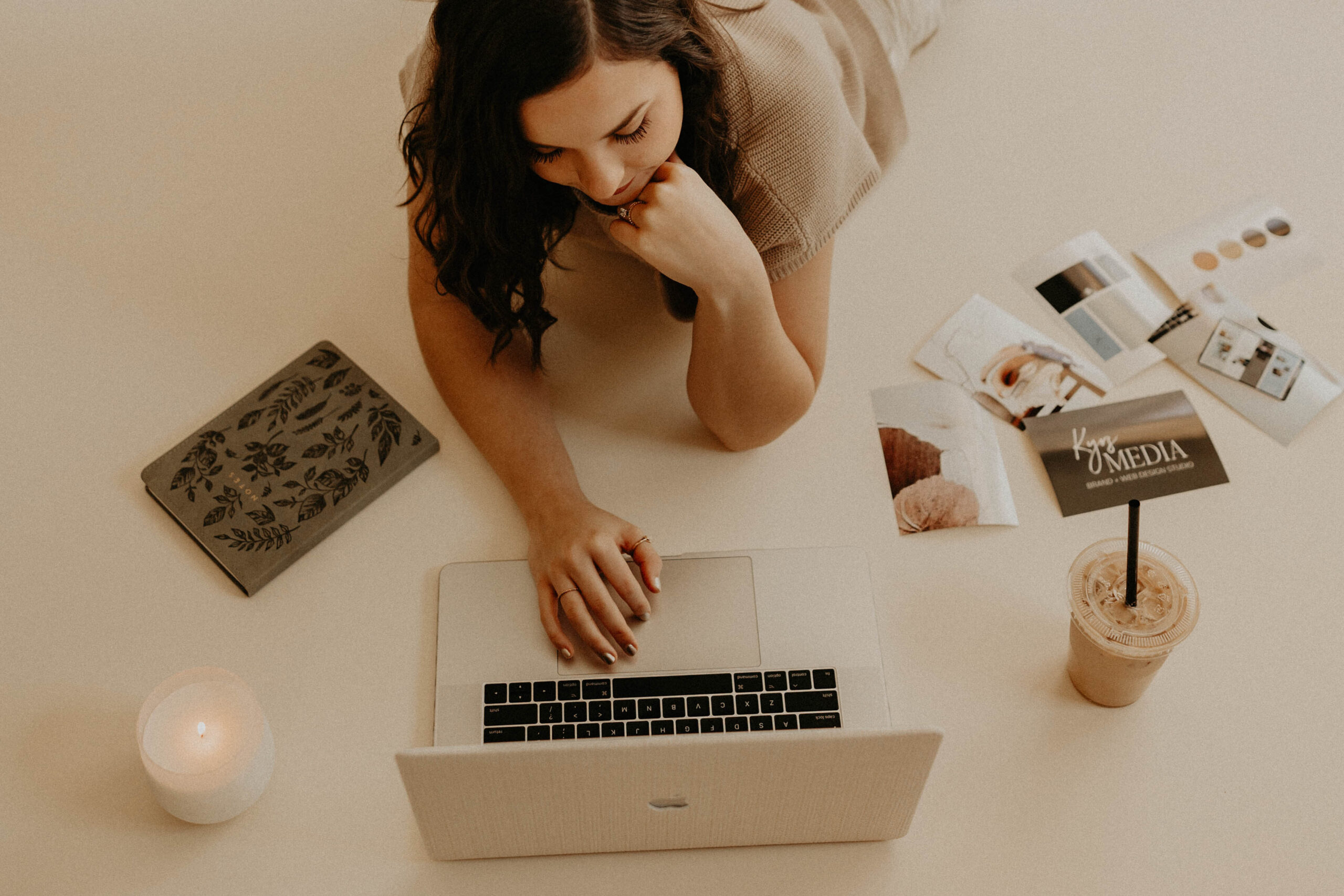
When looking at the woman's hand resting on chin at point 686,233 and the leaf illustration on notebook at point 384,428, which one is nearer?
the woman's hand resting on chin at point 686,233

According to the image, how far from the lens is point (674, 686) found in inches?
37.9

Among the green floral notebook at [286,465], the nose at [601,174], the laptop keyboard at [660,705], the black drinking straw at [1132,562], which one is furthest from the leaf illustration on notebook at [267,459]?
the black drinking straw at [1132,562]

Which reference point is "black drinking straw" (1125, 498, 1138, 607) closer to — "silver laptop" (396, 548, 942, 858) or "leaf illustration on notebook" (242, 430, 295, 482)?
"silver laptop" (396, 548, 942, 858)

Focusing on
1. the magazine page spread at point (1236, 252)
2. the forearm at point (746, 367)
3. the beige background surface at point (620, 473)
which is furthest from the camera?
the magazine page spread at point (1236, 252)

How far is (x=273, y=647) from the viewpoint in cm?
100

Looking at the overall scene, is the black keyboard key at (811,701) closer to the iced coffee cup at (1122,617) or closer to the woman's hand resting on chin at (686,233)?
the iced coffee cup at (1122,617)

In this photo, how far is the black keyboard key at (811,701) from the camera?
95 centimetres

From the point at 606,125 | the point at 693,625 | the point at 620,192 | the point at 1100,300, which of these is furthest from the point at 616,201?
the point at 1100,300

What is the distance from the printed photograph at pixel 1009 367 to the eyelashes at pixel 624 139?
456mm

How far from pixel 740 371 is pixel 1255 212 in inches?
29.1

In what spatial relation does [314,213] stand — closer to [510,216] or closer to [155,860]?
[510,216]

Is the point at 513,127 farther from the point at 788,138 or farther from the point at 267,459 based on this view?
the point at 267,459

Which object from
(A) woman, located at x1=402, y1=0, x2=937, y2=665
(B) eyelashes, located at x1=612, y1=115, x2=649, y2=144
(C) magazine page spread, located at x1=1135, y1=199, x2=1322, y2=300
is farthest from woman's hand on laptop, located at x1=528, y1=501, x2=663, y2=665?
(C) magazine page spread, located at x1=1135, y1=199, x2=1322, y2=300

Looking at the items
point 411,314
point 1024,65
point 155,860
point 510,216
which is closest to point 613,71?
point 510,216
